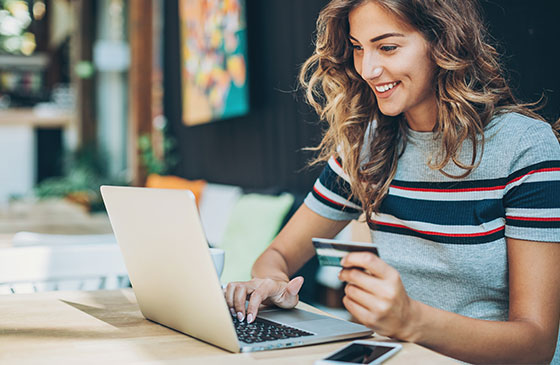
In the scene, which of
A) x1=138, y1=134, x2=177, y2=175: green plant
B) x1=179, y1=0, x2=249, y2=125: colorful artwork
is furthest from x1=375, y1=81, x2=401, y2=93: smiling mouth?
x1=138, y1=134, x2=177, y2=175: green plant

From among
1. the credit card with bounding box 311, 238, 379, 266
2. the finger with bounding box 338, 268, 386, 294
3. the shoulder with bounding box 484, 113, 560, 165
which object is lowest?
the finger with bounding box 338, 268, 386, 294

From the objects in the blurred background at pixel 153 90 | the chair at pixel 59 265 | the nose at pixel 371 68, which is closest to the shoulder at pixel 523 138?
the nose at pixel 371 68

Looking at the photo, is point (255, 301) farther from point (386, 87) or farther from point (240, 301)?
point (386, 87)

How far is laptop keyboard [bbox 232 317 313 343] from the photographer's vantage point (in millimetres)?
927

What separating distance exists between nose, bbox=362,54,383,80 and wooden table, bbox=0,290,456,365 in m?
0.60

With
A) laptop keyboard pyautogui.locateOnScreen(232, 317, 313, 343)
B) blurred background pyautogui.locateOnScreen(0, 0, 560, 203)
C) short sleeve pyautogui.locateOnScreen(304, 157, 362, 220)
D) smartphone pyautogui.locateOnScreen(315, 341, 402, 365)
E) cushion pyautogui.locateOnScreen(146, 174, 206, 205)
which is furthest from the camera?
cushion pyautogui.locateOnScreen(146, 174, 206, 205)

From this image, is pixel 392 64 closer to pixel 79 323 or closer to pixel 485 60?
pixel 485 60

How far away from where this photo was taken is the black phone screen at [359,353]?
80cm

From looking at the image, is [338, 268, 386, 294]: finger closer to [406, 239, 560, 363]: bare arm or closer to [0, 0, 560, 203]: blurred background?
[406, 239, 560, 363]: bare arm

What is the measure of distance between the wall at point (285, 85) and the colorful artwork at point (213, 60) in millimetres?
111

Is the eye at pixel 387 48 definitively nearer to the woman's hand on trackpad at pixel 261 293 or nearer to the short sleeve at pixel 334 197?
the short sleeve at pixel 334 197

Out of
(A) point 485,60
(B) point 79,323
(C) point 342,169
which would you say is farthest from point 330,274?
(B) point 79,323

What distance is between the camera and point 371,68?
4.24 feet

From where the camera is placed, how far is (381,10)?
1269 millimetres
